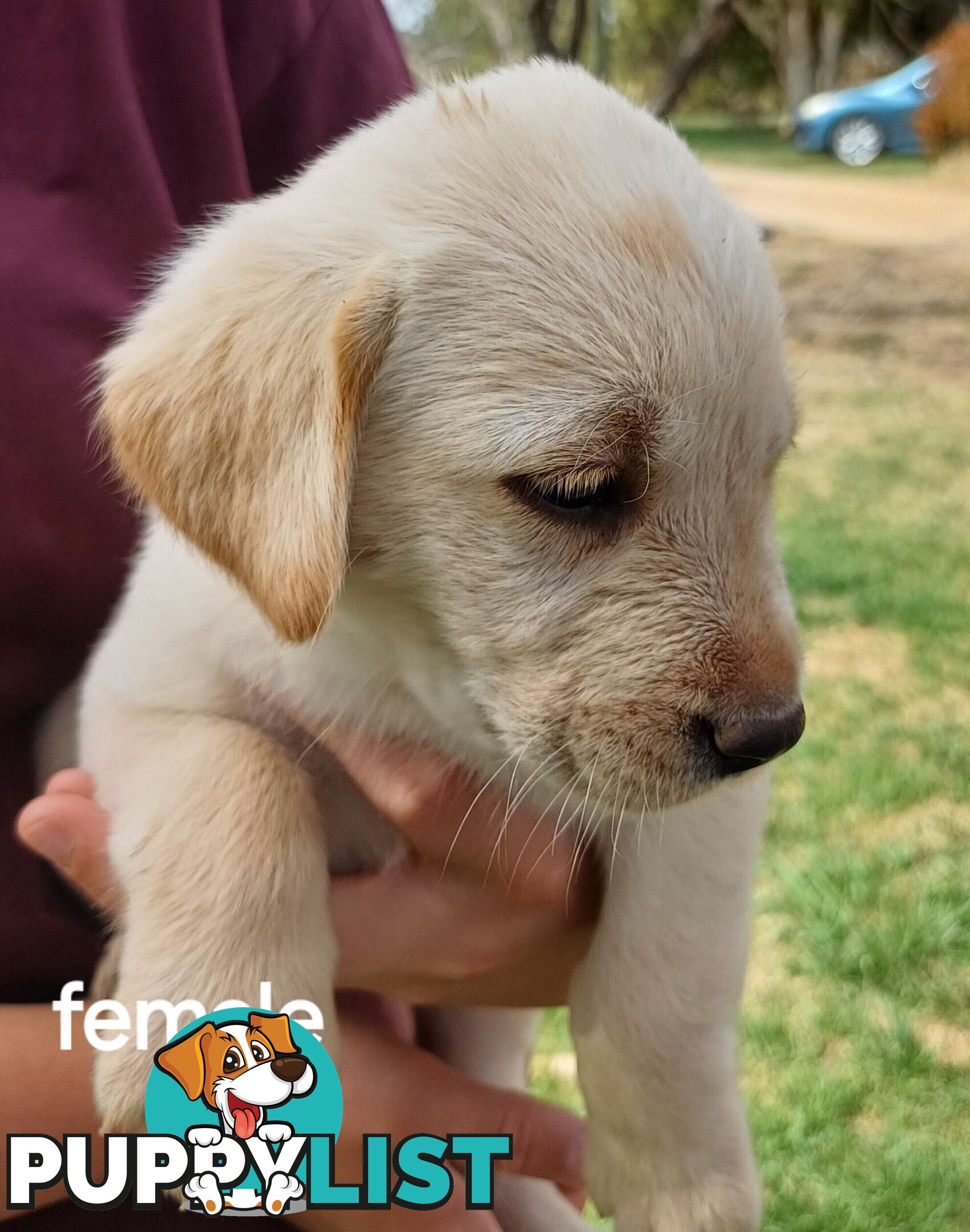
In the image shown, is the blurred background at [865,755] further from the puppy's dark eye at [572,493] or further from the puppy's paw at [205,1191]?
the puppy's paw at [205,1191]

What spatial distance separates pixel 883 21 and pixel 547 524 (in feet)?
114

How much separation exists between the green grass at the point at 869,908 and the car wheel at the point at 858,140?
1632 cm

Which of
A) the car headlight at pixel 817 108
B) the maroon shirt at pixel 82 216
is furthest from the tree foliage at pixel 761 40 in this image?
the maroon shirt at pixel 82 216

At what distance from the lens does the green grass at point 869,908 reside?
283 centimetres

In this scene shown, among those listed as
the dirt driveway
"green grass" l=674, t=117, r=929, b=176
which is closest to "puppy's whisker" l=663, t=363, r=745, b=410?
the dirt driveway

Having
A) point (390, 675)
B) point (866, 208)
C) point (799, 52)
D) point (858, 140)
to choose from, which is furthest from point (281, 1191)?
point (799, 52)

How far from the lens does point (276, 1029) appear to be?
1.54 metres

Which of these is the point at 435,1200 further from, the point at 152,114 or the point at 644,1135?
the point at 152,114

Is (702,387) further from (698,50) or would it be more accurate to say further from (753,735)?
(698,50)

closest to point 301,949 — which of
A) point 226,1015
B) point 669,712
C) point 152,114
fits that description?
point 226,1015

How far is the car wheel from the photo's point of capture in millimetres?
20250

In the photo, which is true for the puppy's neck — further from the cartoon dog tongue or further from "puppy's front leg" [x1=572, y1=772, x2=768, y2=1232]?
the cartoon dog tongue

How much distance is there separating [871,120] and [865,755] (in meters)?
18.8

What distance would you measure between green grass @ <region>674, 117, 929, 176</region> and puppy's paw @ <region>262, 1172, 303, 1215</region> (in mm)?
14707
